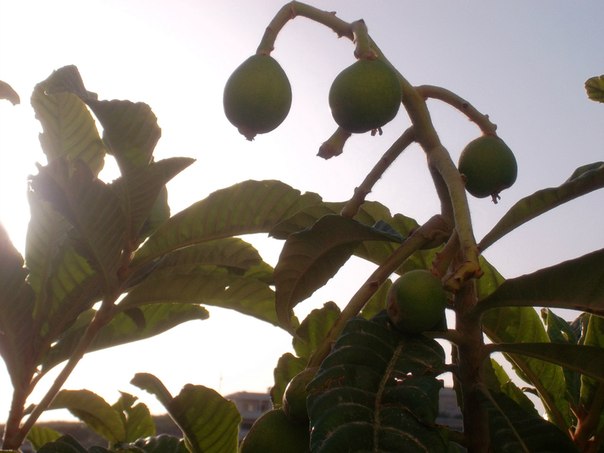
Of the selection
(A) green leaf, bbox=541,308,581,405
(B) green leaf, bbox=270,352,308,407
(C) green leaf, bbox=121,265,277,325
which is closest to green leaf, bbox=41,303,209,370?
(C) green leaf, bbox=121,265,277,325

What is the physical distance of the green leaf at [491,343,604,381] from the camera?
1.10 m

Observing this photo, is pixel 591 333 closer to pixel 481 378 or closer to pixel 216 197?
pixel 481 378

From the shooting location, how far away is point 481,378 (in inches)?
39.8

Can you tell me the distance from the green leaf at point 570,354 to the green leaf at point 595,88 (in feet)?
3.68

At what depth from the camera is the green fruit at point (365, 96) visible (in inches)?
44.4

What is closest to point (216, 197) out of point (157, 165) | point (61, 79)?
point (157, 165)

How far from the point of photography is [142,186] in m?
1.67

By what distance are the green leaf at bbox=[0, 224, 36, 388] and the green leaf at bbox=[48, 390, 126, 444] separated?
365mm

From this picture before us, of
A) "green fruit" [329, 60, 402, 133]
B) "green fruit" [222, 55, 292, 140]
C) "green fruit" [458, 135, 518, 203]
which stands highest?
"green fruit" [222, 55, 292, 140]

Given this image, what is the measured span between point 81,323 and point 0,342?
30 centimetres

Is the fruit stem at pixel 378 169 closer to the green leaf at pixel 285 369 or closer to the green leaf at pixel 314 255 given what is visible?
the green leaf at pixel 314 255

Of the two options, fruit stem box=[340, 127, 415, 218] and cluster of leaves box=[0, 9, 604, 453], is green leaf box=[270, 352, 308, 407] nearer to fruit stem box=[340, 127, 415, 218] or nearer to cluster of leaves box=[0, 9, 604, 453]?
cluster of leaves box=[0, 9, 604, 453]

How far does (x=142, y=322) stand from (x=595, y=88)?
1.33 m

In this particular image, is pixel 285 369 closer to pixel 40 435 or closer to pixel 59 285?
pixel 59 285
